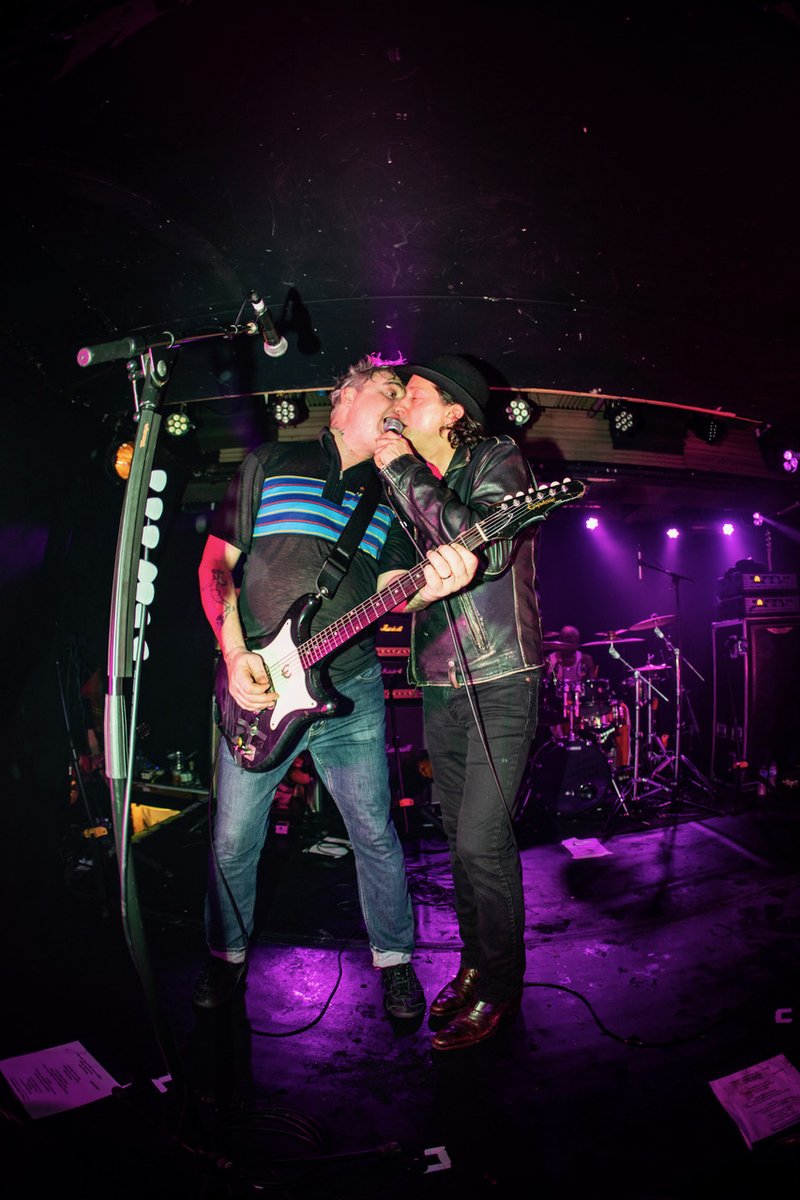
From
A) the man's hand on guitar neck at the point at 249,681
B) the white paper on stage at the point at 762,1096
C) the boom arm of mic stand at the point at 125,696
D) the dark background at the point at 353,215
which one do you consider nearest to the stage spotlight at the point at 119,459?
the dark background at the point at 353,215

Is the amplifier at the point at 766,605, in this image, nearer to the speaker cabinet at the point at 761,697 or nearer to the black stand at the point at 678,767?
the speaker cabinet at the point at 761,697

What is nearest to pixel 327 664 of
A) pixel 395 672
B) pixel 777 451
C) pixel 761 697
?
pixel 395 672

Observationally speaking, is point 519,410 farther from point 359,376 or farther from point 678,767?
point 678,767

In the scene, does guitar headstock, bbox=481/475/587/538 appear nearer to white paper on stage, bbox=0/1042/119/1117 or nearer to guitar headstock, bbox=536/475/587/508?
guitar headstock, bbox=536/475/587/508

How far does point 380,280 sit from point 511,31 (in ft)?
3.79

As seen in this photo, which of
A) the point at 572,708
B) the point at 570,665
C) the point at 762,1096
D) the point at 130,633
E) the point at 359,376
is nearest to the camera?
the point at 130,633

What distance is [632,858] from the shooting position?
4.50 m

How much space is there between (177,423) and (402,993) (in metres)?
4.82

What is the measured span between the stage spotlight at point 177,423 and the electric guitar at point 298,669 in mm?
3716

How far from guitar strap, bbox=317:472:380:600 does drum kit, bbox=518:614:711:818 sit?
10.3 feet

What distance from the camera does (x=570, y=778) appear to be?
5.54 m

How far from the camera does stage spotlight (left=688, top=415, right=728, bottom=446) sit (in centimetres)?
604

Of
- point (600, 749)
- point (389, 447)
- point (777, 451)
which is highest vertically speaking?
point (777, 451)

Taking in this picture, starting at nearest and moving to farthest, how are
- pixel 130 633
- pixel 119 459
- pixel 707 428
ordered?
1. pixel 130 633
2. pixel 119 459
3. pixel 707 428
